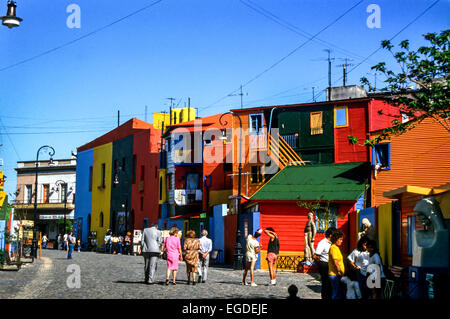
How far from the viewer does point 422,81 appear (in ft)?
49.6

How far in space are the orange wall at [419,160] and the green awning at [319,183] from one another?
3.56ft

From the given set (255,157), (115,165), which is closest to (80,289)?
(255,157)

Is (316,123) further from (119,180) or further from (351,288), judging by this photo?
(351,288)

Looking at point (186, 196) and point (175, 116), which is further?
point (175, 116)

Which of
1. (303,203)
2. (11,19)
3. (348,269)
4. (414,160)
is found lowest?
(348,269)

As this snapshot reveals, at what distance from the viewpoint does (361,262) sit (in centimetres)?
1266

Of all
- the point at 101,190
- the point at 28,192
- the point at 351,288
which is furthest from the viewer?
the point at 28,192

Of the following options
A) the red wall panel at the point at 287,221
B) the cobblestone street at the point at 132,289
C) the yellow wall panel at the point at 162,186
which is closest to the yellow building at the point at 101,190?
the yellow wall panel at the point at 162,186

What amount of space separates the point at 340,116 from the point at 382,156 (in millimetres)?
7513

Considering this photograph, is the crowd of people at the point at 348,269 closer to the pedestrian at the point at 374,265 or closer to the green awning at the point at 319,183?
the pedestrian at the point at 374,265

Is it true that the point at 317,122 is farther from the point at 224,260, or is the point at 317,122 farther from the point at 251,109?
the point at 224,260

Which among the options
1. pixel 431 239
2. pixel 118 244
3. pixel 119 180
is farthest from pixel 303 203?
pixel 119 180

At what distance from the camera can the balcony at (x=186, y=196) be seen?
46.7 m

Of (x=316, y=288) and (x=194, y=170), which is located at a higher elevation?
(x=194, y=170)
